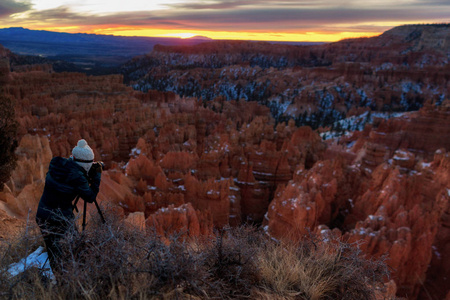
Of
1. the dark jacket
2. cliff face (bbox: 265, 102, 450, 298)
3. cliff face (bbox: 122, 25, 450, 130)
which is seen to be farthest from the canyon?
cliff face (bbox: 122, 25, 450, 130)

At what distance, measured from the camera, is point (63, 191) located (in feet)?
9.17

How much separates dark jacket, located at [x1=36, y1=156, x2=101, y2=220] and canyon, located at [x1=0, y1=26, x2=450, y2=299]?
0.66ft

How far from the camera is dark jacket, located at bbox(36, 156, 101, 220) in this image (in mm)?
2783

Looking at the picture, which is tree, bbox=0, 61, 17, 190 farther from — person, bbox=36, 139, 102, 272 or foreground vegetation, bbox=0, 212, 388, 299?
person, bbox=36, 139, 102, 272

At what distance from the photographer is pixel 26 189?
290 inches

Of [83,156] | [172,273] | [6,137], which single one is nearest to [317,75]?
[6,137]

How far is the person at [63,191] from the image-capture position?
2779 millimetres

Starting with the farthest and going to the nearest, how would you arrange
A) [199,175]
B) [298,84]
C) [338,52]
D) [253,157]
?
[338,52] < [298,84] < [253,157] < [199,175]

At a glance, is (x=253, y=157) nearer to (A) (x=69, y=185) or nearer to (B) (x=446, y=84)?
(A) (x=69, y=185)

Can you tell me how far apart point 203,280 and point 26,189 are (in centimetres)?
693

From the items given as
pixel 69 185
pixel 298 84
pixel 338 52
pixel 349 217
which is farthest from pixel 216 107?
pixel 338 52

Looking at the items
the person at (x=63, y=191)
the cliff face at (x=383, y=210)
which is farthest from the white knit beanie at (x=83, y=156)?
the cliff face at (x=383, y=210)

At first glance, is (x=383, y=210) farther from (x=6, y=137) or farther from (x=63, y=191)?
(x=6, y=137)

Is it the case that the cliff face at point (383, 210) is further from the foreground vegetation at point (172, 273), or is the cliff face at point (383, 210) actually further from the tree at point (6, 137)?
the tree at point (6, 137)
